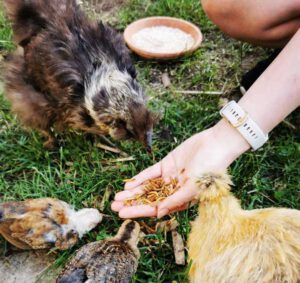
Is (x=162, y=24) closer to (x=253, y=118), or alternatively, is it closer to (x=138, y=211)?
(x=253, y=118)

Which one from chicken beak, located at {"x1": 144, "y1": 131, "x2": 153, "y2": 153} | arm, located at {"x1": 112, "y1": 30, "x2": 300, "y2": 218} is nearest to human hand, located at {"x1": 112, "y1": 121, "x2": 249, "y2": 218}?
arm, located at {"x1": 112, "y1": 30, "x2": 300, "y2": 218}

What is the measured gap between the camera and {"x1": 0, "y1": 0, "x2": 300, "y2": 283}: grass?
8.30 ft

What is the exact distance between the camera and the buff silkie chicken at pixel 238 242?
1.57 m

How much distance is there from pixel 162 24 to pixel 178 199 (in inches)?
84.7

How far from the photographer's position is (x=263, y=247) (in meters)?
1.62

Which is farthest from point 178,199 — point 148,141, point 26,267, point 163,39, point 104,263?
point 163,39

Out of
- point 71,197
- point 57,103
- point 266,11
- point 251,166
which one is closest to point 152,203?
point 71,197

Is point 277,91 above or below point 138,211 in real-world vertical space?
above

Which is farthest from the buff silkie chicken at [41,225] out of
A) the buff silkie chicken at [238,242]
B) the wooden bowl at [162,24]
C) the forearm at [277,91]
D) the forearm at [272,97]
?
the wooden bowl at [162,24]

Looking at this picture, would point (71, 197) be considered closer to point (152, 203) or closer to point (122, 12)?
point (152, 203)

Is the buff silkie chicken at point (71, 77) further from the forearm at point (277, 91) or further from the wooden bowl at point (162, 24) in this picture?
the forearm at point (277, 91)

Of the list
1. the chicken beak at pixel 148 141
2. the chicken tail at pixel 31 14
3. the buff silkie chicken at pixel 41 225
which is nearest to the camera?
the buff silkie chicken at pixel 41 225

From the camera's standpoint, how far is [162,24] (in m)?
3.94

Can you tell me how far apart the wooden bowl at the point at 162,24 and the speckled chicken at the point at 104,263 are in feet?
5.78
